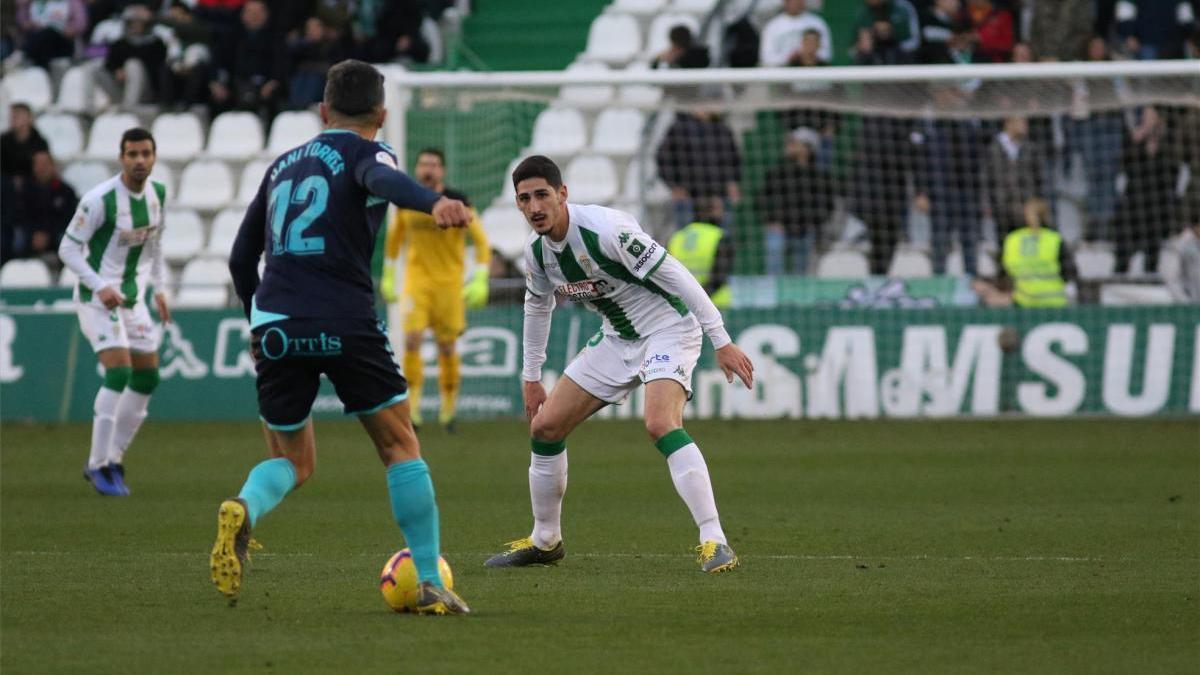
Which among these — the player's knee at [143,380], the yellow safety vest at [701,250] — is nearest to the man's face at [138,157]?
the player's knee at [143,380]

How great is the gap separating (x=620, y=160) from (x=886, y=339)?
5116mm

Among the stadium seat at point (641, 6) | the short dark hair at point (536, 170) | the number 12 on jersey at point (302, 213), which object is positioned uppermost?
the stadium seat at point (641, 6)

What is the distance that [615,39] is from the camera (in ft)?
80.1

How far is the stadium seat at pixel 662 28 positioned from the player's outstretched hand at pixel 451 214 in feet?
60.1

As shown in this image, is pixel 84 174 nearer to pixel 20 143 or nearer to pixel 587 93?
pixel 20 143

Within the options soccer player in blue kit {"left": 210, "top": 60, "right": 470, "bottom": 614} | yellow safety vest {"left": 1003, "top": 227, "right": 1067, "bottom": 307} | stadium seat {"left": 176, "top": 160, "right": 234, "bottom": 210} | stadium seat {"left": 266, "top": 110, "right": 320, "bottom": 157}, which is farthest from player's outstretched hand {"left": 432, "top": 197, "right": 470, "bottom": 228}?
stadium seat {"left": 176, "top": 160, "right": 234, "bottom": 210}

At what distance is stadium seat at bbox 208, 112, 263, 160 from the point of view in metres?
24.4

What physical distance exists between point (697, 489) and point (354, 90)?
2.68 meters

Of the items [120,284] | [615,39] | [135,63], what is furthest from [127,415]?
[135,63]

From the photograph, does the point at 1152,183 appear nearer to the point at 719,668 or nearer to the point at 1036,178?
the point at 1036,178

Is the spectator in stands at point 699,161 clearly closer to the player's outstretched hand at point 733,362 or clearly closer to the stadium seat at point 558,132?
the stadium seat at point 558,132

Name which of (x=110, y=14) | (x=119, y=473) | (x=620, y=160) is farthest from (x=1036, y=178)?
(x=110, y=14)

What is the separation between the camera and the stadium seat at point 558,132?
2292cm

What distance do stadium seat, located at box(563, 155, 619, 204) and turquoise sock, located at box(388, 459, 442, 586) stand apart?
15.3 m
